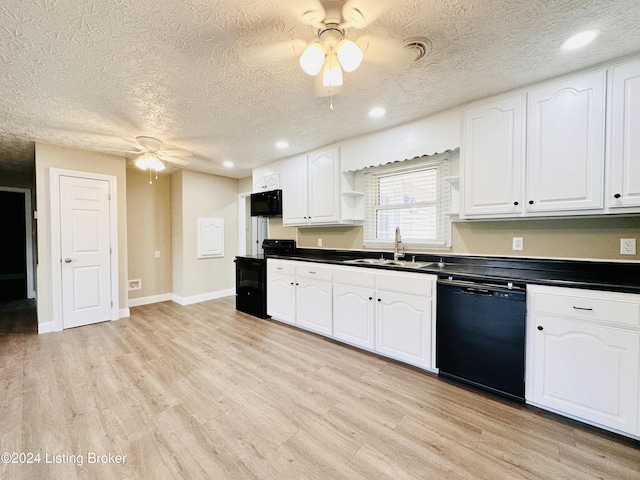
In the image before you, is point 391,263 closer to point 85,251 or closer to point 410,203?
point 410,203

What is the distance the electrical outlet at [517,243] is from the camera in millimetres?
2402

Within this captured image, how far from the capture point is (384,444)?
1630 millimetres

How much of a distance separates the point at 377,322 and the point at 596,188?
2.00m

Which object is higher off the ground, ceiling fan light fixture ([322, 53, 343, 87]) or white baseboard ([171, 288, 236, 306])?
ceiling fan light fixture ([322, 53, 343, 87])

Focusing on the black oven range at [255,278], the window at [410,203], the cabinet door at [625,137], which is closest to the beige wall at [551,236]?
the window at [410,203]

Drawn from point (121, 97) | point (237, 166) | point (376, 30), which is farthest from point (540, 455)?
point (237, 166)

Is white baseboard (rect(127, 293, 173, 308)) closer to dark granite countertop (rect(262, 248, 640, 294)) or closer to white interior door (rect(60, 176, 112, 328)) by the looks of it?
white interior door (rect(60, 176, 112, 328))

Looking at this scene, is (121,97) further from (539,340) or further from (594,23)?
(539,340)

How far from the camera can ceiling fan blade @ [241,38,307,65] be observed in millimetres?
1688

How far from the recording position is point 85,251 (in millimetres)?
3764

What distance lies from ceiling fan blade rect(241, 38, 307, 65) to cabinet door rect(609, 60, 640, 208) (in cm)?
Answer: 215

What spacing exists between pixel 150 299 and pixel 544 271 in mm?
5741

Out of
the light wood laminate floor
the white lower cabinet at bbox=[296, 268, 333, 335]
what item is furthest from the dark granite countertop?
the light wood laminate floor

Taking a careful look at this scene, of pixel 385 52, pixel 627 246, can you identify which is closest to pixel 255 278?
pixel 385 52
